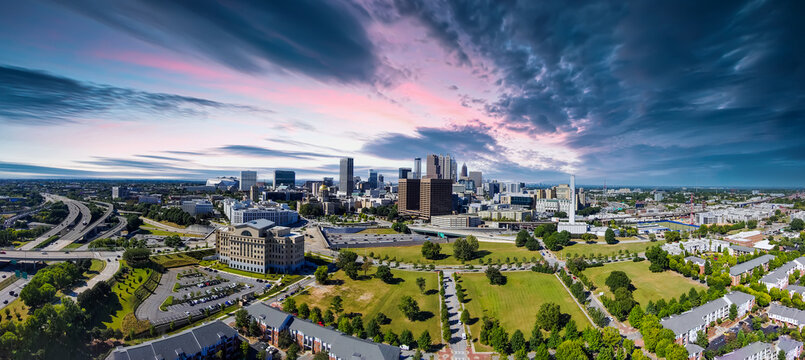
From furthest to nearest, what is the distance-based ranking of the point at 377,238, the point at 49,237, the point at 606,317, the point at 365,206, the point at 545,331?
1. the point at 365,206
2. the point at 377,238
3. the point at 49,237
4. the point at 606,317
5. the point at 545,331

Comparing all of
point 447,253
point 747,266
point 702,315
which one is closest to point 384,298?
point 447,253

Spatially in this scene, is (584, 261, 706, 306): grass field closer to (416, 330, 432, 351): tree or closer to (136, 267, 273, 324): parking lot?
(416, 330, 432, 351): tree

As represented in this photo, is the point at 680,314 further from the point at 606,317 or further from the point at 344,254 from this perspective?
the point at 344,254

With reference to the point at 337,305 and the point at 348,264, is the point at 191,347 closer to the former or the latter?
the point at 337,305

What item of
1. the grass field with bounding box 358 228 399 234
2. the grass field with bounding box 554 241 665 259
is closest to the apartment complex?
the grass field with bounding box 358 228 399 234

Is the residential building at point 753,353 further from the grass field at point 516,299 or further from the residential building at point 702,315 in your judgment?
the grass field at point 516,299

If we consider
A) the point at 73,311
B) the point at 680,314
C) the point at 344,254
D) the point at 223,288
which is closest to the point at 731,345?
the point at 680,314

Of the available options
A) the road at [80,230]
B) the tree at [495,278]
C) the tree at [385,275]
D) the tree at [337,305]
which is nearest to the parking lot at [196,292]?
the tree at [337,305]

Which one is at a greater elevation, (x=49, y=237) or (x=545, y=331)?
(x=49, y=237)
